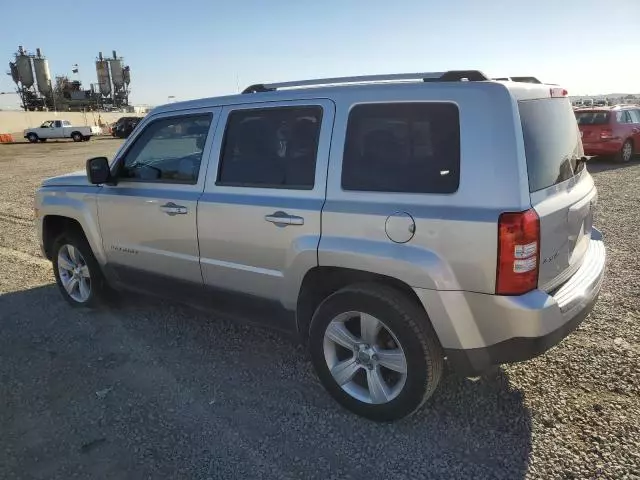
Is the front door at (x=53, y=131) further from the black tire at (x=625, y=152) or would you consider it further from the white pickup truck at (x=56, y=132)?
the black tire at (x=625, y=152)

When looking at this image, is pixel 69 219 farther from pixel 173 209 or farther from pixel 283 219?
pixel 283 219

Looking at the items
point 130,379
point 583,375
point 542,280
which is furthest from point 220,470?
point 583,375

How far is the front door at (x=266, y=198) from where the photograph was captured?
2.99 meters

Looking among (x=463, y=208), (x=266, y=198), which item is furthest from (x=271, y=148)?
(x=463, y=208)

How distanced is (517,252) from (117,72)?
83156 millimetres

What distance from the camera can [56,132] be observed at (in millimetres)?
39000

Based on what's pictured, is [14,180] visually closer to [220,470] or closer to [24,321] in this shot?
[24,321]

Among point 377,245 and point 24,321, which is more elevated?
point 377,245

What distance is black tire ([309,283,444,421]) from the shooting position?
2670mm

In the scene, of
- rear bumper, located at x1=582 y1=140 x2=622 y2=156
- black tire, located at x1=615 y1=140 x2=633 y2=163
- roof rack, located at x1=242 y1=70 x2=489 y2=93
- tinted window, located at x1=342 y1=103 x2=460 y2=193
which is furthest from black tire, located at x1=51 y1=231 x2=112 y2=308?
black tire, located at x1=615 y1=140 x2=633 y2=163

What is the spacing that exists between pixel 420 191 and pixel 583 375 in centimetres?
181

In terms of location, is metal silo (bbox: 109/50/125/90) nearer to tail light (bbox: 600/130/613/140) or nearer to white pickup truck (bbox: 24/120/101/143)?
white pickup truck (bbox: 24/120/101/143)

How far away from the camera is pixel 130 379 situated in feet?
11.5

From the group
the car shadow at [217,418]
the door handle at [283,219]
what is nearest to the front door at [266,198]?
the door handle at [283,219]
